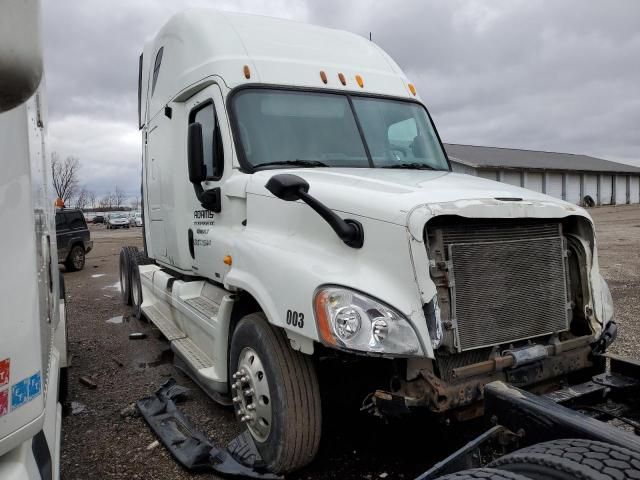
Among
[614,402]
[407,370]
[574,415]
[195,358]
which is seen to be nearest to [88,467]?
[195,358]

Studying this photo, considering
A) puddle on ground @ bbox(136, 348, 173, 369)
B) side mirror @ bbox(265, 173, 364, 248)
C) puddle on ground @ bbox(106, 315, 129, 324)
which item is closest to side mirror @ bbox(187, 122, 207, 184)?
side mirror @ bbox(265, 173, 364, 248)

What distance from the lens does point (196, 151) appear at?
3.95 m

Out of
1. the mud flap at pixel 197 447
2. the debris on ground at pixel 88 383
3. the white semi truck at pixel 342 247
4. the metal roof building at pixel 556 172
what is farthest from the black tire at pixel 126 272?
the metal roof building at pixel 556 172

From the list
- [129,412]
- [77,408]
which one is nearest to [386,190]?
[129,412]

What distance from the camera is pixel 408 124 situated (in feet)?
14.9

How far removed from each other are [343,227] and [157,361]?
12.8ft

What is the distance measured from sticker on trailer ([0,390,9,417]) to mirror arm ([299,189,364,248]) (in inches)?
66.0

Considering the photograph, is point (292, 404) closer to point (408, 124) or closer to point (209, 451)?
point (209, 451)

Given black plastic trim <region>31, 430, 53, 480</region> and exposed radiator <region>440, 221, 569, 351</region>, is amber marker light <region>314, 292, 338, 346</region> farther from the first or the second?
black plastic trim <region>31, 430, 53, 480</region>

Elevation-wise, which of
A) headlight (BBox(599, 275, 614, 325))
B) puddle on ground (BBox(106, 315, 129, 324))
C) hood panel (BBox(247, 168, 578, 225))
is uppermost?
hood panel (BBox(247, 168, 578, 225))

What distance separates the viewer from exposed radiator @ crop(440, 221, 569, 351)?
9.09 ft

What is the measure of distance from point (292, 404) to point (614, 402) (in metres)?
1.79

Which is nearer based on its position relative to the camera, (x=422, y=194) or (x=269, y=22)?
(x=422, y=194)

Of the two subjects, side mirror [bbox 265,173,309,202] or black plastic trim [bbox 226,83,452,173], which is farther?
black plastic trim [bbox 226,83,452,173]
